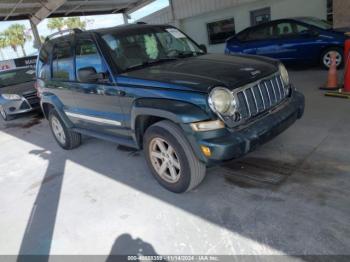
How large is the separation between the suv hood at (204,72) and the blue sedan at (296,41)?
5.13 m

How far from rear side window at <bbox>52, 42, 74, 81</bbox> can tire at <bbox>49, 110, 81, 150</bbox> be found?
0.82 metres

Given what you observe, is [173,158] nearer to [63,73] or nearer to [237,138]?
[237,138]

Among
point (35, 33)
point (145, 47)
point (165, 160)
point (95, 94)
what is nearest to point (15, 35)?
point (35, 33)

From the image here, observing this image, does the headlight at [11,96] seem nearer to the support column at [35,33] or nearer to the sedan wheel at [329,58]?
the sedan wheel at [329,58]

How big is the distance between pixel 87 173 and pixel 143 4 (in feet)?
51.1

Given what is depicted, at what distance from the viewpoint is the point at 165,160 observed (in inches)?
132

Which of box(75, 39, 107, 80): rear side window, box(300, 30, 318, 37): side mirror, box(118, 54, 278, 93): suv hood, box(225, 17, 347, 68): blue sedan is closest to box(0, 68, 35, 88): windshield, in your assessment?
box(75, 39, 107, 80): rear side window

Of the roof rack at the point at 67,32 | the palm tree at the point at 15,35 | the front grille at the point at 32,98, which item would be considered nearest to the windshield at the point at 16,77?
the front grille at the point at 32,98

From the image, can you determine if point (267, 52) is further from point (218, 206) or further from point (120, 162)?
point (218, 206)

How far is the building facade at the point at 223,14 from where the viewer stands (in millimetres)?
12055

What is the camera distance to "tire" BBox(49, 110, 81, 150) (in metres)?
5.28

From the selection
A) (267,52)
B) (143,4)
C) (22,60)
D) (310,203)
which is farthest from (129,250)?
(143,4)

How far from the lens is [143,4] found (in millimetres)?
17719

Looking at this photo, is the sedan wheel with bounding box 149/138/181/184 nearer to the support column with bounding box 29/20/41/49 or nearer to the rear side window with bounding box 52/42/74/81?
the rear side window with bounding box 52/42/74/81
